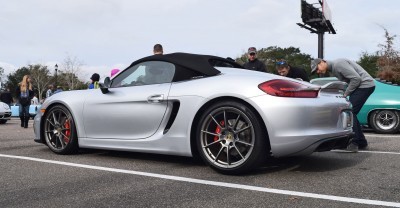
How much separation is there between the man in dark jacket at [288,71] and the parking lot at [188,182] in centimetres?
206

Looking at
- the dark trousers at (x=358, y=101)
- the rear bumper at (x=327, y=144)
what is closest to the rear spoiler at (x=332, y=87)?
the rear bumper at (x=327, y=144)

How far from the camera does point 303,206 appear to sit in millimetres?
2908

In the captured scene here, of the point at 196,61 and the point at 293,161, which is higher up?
the point at 196,61

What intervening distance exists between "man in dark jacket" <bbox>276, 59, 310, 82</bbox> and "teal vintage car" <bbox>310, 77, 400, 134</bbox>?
217cm

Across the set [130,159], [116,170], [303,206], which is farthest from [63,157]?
[303,206]

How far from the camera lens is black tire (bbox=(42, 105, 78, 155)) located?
5.25 meters

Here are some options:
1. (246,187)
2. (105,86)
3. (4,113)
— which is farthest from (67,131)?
(4,113)

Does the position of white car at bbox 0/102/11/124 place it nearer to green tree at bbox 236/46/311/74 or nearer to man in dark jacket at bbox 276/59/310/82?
man in dark jacket at bbox 276/59/310/82

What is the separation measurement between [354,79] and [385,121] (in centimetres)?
333

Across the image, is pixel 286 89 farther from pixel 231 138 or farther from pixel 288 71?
pixel 288 71

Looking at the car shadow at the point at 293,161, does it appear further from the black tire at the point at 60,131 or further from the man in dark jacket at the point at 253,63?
the man in dark jacket at the point at 253,63

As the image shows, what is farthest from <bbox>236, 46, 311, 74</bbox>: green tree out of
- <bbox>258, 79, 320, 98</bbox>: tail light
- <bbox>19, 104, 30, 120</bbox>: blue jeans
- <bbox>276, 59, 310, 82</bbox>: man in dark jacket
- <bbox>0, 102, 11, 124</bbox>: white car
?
<bbox>258, 79, 320, 98</bbox>: tail light

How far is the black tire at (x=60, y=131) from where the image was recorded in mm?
5250

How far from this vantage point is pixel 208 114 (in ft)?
13.3
